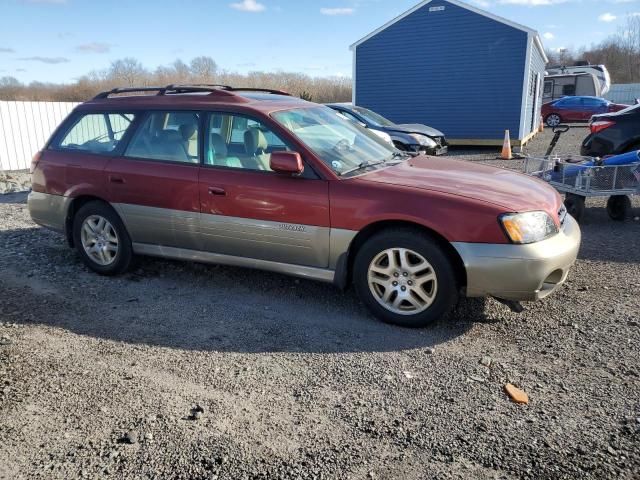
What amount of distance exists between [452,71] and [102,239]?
1501 cm

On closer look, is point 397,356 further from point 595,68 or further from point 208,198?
point 595,68

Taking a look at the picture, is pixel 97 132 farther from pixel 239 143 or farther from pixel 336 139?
pixel 336 139

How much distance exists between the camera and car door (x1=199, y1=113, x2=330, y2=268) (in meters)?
4.12

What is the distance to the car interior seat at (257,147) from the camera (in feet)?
14.3

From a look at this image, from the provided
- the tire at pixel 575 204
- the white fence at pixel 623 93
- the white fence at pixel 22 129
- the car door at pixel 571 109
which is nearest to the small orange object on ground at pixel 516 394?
the tire at pixel 575 204

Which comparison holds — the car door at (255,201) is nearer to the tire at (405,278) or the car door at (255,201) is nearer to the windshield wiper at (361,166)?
the windshield wiper at (361,166)

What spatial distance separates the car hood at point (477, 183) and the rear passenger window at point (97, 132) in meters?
2.60

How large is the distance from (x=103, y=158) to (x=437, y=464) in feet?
13.8

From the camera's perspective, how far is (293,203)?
4.14 metres

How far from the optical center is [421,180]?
4.05m

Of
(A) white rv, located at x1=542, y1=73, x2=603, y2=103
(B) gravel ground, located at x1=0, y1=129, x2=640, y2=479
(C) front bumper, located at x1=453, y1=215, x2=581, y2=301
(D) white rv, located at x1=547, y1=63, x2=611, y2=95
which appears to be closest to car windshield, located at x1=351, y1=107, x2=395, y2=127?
(B) gravel ground, located at x1=0, y1=129, x2=640, y2=479

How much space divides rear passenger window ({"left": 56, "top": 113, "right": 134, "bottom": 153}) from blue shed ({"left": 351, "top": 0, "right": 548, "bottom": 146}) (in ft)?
47.2

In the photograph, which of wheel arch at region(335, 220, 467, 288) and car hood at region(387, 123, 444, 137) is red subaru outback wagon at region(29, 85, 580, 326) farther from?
car hood at region(387, 123, 444, 137)

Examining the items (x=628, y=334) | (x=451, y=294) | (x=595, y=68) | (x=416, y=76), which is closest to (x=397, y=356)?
(x=451, y=294)
